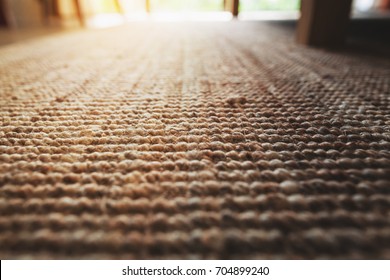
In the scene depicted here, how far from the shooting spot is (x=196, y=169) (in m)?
0.24

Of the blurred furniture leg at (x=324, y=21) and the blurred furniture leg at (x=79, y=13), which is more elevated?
the blurred furniture leg at (x=79, y=13)

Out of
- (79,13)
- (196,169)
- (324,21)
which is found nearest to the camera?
(196,169)

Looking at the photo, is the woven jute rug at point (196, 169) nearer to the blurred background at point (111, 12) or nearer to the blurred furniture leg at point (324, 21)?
the blurred furniture leg at point (324, 21)

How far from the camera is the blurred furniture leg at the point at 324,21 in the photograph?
75cm

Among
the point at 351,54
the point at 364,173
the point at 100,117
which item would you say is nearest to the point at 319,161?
the point at 364,173

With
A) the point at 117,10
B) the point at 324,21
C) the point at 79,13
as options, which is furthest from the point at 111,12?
the point at 324,21

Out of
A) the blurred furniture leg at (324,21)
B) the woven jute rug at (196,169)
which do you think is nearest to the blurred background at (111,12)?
the blurred furniture leg at (324,21)

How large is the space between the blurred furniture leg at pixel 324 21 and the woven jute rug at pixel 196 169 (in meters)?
0.38

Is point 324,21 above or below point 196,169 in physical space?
above

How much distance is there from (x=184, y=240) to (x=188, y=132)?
0.49 ft

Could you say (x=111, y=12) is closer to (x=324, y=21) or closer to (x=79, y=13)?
(x=79, y=13)

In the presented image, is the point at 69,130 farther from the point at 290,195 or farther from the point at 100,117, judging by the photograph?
the point at 290,195

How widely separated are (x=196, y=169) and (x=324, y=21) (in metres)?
0.78

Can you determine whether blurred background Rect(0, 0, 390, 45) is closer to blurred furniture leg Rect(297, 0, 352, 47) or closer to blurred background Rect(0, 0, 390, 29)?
blurred background Rect(0, 0, 390, 29)
